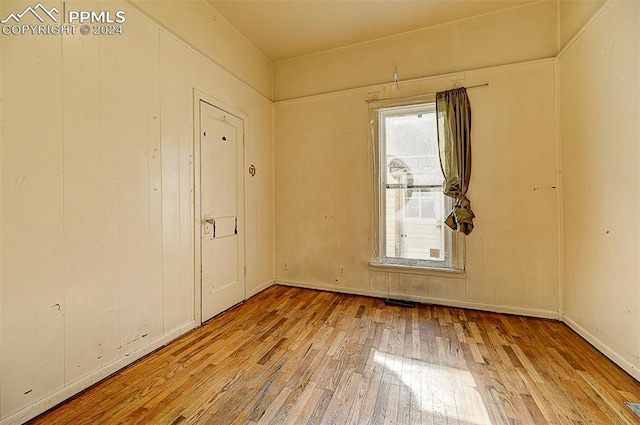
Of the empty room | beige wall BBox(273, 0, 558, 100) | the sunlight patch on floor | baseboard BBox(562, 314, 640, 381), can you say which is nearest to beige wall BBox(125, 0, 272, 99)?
the empty room

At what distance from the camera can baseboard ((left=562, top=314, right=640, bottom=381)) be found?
1863 millimetres

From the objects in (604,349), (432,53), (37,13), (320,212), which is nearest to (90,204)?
(37,13)

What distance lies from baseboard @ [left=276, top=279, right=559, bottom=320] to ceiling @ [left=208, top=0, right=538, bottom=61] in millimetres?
3122

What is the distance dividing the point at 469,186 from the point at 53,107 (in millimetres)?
3518

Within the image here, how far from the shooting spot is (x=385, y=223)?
3471 millimetres

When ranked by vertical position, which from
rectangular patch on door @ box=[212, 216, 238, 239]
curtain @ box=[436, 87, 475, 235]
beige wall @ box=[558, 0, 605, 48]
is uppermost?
beige wall @ box=[558, 0, 605, 48]

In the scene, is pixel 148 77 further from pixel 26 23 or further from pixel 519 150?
pixel 519 150

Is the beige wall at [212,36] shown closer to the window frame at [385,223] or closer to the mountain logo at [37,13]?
the mountain logo at [37,13]

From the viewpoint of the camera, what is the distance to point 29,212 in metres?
1.54

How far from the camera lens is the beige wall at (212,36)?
233cm

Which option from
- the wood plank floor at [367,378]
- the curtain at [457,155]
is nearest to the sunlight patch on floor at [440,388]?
the wood plank floor at [367,378]

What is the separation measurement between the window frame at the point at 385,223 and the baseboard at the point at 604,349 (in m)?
1.00

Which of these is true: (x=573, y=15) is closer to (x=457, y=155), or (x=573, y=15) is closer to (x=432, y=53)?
(x=432, y=53)

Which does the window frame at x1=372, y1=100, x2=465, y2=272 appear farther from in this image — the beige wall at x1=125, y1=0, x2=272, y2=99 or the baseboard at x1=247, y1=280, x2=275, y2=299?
the beige wall at x1=125, y1=0, x2=272, y2=99
